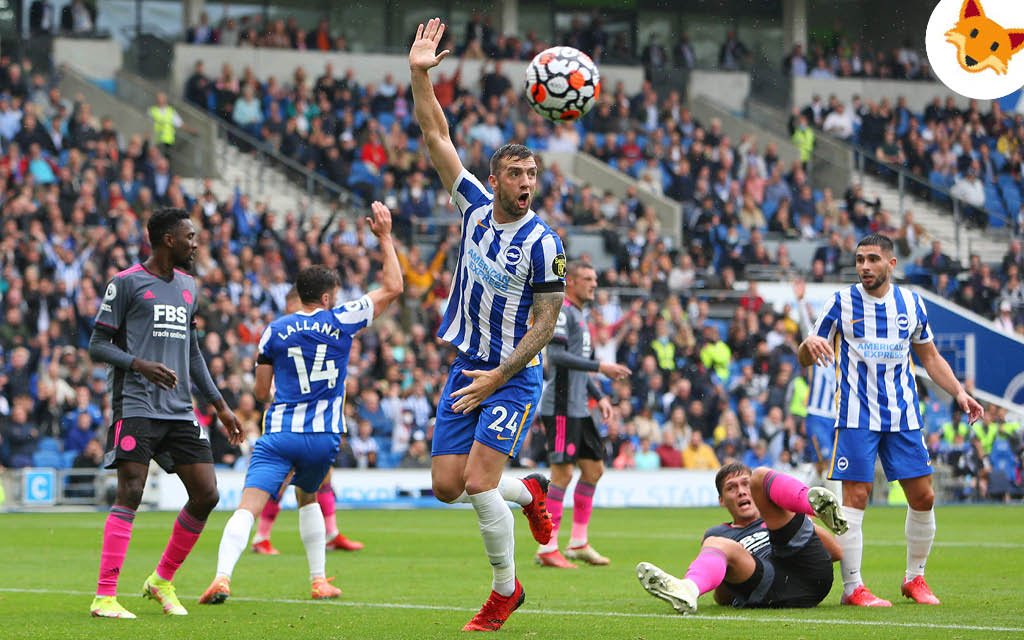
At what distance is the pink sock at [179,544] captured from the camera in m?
9.05

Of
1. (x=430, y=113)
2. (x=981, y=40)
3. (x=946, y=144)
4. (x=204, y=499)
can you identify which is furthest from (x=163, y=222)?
(x=946, y=144)

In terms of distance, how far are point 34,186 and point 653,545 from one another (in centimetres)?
1419

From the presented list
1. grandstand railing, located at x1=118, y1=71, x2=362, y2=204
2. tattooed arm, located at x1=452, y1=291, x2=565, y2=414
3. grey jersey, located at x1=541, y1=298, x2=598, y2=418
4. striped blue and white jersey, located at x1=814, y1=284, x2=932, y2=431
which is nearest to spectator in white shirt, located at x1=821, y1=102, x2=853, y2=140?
grandstand railing, located at x1=118, y1=71, x2=362, y2=204

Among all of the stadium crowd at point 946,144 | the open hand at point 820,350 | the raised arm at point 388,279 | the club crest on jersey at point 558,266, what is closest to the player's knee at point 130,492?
the raised arm at point 388,279

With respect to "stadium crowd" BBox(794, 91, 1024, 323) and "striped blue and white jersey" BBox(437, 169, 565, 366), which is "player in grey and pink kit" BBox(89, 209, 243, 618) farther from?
"stadium crowd" BBox(794, 91, 1024, 323)

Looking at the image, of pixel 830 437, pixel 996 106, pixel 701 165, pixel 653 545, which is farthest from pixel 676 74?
pixel 653 545

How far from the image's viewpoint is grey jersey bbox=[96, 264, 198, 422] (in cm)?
888

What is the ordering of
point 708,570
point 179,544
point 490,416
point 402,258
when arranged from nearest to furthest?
point 490,416 → point 708,570 → point 179,544 → point 402,258

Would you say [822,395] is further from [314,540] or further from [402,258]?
[314,540]

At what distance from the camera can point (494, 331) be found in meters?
7.80

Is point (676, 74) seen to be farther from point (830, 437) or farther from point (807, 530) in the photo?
point (807, 530)

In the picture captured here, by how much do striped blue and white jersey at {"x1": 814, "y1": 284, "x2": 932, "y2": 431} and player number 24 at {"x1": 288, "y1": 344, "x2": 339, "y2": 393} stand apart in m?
3.04

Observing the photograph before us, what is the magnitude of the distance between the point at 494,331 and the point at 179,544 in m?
2.54

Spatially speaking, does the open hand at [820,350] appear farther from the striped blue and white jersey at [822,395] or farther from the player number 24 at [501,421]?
the striped blue and white jersey at [822,395]
